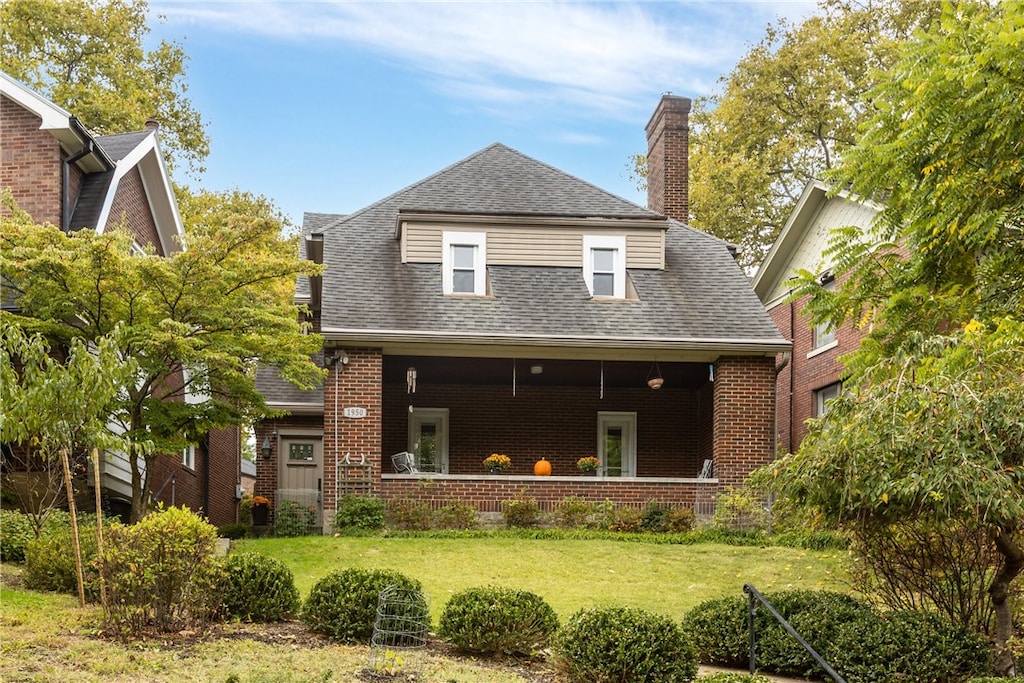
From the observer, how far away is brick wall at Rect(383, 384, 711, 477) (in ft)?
74.2

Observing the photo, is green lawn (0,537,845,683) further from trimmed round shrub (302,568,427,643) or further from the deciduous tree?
the deciduous tree

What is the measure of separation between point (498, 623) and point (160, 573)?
2902mm

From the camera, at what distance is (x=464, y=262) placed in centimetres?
2148

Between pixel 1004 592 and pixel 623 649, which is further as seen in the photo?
pixel 1004 592

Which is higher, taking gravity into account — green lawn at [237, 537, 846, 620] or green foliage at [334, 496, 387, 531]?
green foliage at [334, 496, 387, 531]

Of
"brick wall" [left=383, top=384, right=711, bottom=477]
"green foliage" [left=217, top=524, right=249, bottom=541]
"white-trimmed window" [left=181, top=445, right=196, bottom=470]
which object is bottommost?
"green foliage" [left=217, top=524, right=249, bottom=541]

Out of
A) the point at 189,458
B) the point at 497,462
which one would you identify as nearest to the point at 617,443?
the point at 497,462

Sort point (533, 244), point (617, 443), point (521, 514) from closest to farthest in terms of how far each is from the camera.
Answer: point (521, 514), point (533, 244), point (617, 443)

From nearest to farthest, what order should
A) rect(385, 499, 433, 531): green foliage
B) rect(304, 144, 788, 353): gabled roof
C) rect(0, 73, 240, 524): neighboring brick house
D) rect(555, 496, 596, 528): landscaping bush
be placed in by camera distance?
rect(0, 73, 240, 524): neighboring brick house < rect(385, 499, 433, 531): green foliage < rect(555, 496, 596, 528): landscaping bush < rect(304, 144, 788, 353): gabled roof

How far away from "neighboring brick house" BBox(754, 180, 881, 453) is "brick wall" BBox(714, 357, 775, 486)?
7.67ft

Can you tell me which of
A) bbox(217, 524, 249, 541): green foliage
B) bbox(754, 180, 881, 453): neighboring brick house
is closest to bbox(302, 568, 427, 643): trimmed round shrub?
bbox(217, 524, 249, 541): green foliage

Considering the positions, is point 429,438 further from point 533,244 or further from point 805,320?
point 805,320

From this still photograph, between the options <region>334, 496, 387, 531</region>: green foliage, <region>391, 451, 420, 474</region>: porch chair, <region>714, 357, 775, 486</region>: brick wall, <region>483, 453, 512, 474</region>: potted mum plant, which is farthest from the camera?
<region>483, 453, 512, 474</region>: potted mum plant

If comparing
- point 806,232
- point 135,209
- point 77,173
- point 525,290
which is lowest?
point 525,290
